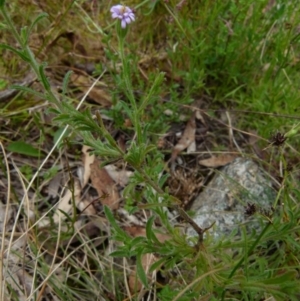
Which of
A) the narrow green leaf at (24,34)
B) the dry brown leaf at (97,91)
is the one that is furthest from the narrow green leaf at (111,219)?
the dry brown leaf at (97,91)

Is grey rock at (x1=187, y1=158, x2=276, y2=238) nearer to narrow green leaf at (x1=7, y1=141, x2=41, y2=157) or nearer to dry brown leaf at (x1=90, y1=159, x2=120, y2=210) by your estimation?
dry brown leaf at (x1=90, y1=159, x2=120, y2=210)

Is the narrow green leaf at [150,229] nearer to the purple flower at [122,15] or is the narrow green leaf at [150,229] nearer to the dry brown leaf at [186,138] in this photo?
the purple flower at [122,15]

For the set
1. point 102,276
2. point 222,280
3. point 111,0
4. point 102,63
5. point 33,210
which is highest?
point 111,0

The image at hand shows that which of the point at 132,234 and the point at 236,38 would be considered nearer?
the point at 132,234

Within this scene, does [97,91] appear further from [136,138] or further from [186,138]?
[186,138]

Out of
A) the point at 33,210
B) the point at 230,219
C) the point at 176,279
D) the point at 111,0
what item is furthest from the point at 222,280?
the point at 111,0

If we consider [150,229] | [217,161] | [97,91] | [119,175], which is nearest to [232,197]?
[217,161]

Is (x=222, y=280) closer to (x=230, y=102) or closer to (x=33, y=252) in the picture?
(x=33, y=252)
